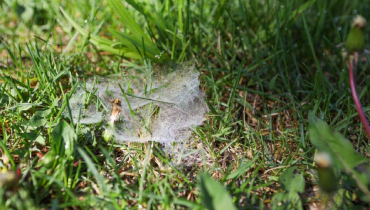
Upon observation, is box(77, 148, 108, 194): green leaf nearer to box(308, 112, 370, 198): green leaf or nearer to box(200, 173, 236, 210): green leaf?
box(200, 173, 236, 210): green leaf

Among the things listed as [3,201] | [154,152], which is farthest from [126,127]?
[3,201]

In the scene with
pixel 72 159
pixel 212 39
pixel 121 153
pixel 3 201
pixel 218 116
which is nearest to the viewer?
pixel 3 201

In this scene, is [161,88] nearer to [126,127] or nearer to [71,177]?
[126,127]

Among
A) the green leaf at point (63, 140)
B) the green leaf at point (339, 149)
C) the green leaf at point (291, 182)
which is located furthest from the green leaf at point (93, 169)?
the green leaf at point (339, 149)

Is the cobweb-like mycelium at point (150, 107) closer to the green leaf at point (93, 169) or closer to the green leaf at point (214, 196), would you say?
the green leaf at point (93, 169)

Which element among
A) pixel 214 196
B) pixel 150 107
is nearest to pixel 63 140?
pixel 150 107

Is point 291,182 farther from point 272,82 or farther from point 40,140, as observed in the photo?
point 40,140

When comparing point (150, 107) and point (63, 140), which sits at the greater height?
point (63, 140)

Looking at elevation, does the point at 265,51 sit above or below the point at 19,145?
below
